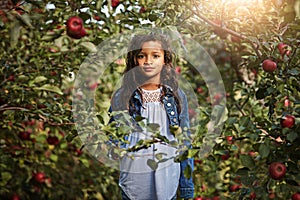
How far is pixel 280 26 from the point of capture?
6.59ft

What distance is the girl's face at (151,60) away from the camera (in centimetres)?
146

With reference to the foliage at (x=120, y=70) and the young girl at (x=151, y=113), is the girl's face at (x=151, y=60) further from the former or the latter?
the foliage at (x=120, y=70)

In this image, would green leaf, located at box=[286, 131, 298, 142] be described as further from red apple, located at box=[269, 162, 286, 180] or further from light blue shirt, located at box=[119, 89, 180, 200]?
light blue shirt, located at box=[119, 89, 180, 200]

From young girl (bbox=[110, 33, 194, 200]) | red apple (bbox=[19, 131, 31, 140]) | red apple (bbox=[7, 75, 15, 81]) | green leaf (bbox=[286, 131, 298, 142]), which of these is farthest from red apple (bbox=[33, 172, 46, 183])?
green leaf (bbox=[286, 131, 298, 142])

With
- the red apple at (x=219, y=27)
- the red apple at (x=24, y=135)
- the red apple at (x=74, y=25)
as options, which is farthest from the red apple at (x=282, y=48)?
the red apple at (x=24, y=135)

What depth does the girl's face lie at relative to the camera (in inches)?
57.6

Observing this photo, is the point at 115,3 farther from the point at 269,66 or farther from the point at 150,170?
the point at 150,170

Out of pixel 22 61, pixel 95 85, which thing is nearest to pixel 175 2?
pixel 22 61

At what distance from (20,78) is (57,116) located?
47 centimetres

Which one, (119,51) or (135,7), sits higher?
(135,7)

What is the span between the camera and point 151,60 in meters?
1.46

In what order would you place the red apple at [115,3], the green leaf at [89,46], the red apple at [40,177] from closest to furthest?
the green leaf at [89,46] → the red apple at [115,3] → the red apple at [40,177]

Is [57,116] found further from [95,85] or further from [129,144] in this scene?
[95,85]

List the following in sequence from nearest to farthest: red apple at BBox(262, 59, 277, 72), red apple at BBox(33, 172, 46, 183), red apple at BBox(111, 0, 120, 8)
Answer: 1. red apple at BBox(262, 59, 277, 72)
2. red apple at BBox(111, 0, 120, 8)
3. red apple at BBox(33, 172, 46, 183)
